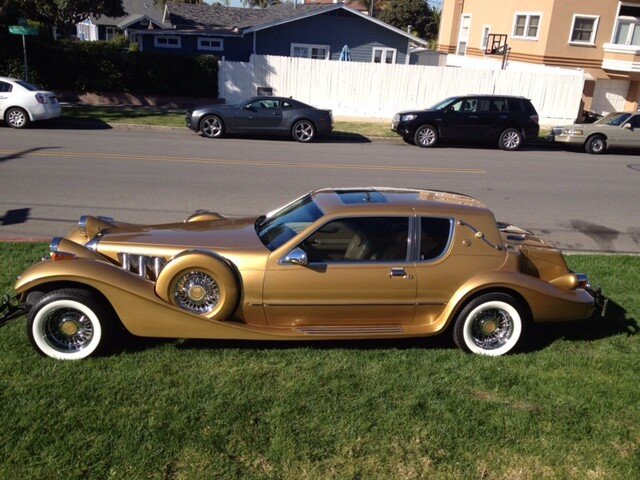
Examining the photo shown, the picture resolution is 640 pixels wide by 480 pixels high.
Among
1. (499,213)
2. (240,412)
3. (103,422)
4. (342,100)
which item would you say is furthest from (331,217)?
(342,100)

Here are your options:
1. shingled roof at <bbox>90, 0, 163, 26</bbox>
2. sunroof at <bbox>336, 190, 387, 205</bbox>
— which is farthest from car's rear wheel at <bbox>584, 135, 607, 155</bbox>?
shingled roof at <bbox>90, 0, 163, 26</bbox>

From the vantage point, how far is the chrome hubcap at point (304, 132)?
18.4m

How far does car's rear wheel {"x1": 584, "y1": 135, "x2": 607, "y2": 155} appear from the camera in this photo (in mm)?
18939

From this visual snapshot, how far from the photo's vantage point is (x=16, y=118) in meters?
17.2

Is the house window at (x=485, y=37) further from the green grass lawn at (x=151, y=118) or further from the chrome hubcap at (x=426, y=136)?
the chrome hubcap at (x=426, y=136)

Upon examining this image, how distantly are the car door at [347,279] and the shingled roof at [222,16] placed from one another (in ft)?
88.0

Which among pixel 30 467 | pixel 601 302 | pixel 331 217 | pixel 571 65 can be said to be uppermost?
pixel 571 65

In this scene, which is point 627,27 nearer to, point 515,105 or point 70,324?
point 515,105

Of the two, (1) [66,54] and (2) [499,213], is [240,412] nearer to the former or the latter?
(2) [499,213]

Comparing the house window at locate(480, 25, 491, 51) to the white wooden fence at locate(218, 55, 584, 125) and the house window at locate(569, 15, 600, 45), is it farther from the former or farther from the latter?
the white wooden fence at locate(218, 55, 584, 125)

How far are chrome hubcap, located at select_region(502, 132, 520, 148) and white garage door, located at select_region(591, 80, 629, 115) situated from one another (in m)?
11.2

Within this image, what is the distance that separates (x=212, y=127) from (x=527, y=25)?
58.5 feet

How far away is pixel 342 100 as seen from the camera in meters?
24.2

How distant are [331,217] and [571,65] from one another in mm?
26259
